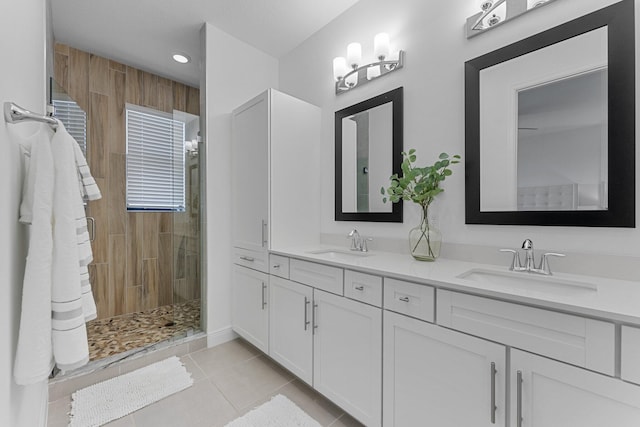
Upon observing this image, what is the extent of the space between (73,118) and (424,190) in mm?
2844

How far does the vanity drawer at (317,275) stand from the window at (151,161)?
5.39 ft

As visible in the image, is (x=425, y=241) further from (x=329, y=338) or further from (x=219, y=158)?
(x=219, y=158)

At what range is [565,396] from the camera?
81cm

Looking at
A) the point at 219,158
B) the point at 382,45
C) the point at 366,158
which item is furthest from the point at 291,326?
the point at 382,45

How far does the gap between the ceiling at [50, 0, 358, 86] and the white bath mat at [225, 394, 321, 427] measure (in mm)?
2762

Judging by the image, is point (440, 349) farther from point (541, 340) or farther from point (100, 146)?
point (100, 146)

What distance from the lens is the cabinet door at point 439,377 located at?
939 millimetres

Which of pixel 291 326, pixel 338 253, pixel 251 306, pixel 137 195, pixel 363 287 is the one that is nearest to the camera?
pixel 363 287

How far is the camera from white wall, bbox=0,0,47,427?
0.61 meters

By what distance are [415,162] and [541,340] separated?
1.14 meters

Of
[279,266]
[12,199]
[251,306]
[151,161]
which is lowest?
[251,306]

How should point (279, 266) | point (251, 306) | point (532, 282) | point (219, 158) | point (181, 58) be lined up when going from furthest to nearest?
point (181, 58)
point (219, 158)
point (251, 306)
point (279, 266)
point (532, 282)

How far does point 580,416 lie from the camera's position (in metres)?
0.79

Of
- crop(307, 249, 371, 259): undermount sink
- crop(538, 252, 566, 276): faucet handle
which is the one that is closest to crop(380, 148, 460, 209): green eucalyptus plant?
crop(307, 249, 371, 259): undermount sink
